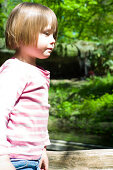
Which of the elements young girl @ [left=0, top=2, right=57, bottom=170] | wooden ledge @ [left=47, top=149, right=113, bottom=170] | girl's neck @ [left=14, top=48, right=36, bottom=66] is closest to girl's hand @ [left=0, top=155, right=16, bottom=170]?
young girl @ [left=0, top=2, right=57, bottom=170]

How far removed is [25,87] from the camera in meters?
1.18

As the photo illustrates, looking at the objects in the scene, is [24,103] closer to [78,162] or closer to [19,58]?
[19,58]

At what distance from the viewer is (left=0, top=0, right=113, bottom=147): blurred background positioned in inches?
272

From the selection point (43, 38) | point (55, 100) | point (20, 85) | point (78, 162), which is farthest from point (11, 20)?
point (55, 100)

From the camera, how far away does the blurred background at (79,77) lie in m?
6.91

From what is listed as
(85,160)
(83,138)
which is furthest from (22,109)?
(83,138)

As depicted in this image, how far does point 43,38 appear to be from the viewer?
4.19ft

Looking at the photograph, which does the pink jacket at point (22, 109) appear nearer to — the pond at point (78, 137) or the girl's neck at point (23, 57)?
the girl's neck at point (23, 57)

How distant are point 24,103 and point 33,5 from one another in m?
0.49

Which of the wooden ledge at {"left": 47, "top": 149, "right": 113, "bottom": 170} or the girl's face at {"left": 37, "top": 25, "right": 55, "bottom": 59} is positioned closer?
the girl's face at {"left": 37, "top": 25, "right": 55, "bottom": 59}

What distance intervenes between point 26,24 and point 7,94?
36 centimetres

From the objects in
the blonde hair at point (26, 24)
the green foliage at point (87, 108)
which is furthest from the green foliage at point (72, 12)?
the blonde hair at point (26, 24)

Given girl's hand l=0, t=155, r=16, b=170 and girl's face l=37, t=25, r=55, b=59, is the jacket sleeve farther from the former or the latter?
girl's face l=37, t=25, r=55, b=59

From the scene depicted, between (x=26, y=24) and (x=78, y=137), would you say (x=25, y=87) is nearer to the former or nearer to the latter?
(x=26, y=24)
